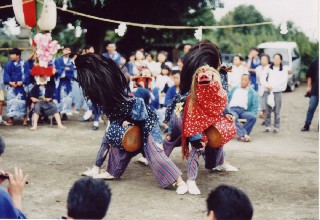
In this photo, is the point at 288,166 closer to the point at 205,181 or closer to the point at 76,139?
the point at 205,181

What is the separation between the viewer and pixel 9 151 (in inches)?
290

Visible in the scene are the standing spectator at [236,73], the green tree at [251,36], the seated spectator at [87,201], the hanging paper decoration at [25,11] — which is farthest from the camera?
the green tree at [251,36]

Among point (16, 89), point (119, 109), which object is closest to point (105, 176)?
point (119, 109)

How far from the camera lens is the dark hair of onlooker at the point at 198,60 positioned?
570 centimetres

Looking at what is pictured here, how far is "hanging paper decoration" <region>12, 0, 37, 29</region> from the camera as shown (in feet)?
26.5

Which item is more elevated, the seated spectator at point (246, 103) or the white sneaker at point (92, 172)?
the seated spectator at point (246, 103)

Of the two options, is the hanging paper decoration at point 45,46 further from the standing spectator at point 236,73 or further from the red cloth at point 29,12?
the standing spectator at point 236,73

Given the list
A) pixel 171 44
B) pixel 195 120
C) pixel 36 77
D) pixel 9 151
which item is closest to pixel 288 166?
pixel 195 120

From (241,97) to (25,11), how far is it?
4.09 metres

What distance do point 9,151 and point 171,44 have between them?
452 inches

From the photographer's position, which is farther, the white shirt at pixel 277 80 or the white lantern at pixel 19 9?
the white shirt at pixel 277 80

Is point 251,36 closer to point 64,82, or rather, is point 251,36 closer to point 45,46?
point 64,82

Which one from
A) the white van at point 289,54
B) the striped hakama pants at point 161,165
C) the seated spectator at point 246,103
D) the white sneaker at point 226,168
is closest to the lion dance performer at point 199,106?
the striped hakama pants at point 161,165

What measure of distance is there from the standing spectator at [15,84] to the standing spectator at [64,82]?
0.68 metres
